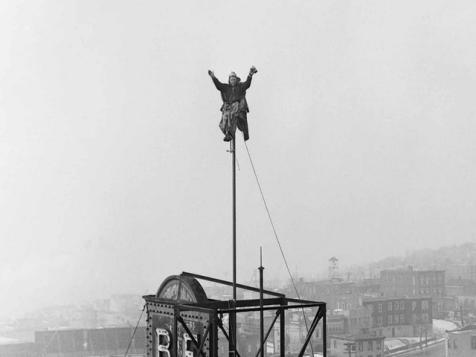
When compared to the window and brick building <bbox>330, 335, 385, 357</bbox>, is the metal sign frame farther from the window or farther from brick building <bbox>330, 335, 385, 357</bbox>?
the window

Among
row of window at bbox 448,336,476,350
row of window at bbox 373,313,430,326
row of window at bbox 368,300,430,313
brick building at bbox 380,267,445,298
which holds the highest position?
brick building at bbox 380,267,445,298

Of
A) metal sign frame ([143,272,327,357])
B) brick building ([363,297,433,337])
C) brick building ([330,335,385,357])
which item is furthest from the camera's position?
brick building ([363,297,433,337])

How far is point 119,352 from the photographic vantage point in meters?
49.0

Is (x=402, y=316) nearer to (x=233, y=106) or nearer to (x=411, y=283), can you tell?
(x=411, y=283)

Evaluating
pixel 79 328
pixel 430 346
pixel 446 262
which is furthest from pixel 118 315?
pixel 446 262

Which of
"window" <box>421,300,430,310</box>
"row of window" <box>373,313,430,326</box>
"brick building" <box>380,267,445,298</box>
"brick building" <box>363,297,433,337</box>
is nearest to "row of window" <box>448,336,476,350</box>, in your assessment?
"brick building" <box>363,297,433,337</box>

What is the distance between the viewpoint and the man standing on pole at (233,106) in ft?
49.1

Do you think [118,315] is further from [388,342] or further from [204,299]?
[204,299]

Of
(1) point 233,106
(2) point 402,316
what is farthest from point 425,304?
(1) point 233,106

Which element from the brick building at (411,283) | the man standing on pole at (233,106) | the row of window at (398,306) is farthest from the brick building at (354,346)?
the man standing on pole at (233,106)

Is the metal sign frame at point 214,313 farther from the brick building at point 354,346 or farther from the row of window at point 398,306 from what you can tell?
the row of window at point 398,306

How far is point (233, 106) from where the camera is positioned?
594 inches

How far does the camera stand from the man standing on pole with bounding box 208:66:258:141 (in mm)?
14977

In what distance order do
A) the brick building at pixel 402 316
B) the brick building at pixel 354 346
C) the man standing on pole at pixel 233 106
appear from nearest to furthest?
1. the man standing on pole at pixel 233 106
2. the brick building at pixel 354 346
3. the brick building at pixel 402 316
